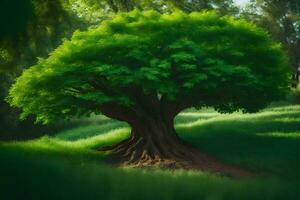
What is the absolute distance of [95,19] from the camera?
42.6 meters

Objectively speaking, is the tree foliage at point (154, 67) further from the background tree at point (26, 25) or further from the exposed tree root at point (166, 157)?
the background tree at point (26, 25)

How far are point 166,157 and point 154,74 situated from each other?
4.90m

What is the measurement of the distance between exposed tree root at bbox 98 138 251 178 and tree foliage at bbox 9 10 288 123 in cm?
211

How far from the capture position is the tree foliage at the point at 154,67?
75.5 ft

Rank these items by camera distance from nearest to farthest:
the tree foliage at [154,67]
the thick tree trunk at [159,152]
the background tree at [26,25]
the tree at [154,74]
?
the background tree at [26,25] < the tree foliage at [154,67] < the tree at [154,74] < the thick tree trunk at [159,152]

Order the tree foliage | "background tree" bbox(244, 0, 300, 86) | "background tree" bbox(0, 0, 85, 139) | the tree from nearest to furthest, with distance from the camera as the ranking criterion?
1. "background tree" bbox(0, 0, 85, 139)
2. the tree foliage
3. the tree
4. "background tree" bbox(244, 0, 300, 86)

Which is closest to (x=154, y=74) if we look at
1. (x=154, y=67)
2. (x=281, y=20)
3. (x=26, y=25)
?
(x=154, y=67)

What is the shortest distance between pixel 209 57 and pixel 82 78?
670cm

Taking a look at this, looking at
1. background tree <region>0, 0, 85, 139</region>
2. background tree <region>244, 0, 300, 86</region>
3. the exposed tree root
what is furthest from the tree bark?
background tree <region>244, 0, 300, 86</region>

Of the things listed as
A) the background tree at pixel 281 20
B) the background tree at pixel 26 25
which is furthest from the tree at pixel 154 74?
the background tree at pixel 281 20

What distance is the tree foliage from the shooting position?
2302cm

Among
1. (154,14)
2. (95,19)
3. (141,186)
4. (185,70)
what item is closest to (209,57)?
(185,70)

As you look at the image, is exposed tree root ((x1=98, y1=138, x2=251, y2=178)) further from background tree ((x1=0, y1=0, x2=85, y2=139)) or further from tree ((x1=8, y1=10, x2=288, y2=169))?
background tree ((x1=0, y1=0, x2=85, y2=139))

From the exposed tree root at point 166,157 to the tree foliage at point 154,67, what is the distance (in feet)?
6.92
